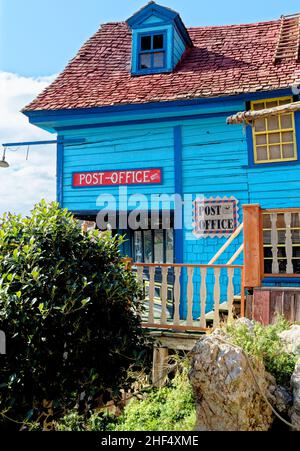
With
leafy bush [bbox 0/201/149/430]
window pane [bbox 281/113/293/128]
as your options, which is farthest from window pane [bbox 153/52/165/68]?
leafy bush [bbox 0/201/149/430]

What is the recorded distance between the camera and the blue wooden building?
8.87 metres

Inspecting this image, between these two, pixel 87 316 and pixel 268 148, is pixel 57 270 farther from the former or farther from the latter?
pixel 268 148

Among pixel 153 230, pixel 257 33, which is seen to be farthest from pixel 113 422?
pixel 257 33

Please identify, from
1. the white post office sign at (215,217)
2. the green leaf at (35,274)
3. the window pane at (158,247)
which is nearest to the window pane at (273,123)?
the white post office sign at (215,217)

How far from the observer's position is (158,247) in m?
10.0

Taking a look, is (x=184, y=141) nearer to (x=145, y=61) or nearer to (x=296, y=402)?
(x=145, y=61)

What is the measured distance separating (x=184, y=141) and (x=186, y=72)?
1.85 meters

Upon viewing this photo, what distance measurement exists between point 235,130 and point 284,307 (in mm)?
4638

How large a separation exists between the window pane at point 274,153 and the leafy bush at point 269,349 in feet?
16.7

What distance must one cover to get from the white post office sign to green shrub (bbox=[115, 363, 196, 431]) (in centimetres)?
436

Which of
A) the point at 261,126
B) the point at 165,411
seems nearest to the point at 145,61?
the point at 261,126

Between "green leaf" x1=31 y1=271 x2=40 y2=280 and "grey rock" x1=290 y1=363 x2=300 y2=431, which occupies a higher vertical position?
"green leaf" x1=31 y1=271 x2=40 y2=280

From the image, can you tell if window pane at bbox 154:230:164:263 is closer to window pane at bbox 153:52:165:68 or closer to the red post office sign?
the red post office sign

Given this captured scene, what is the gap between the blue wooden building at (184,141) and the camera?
8.87 m
